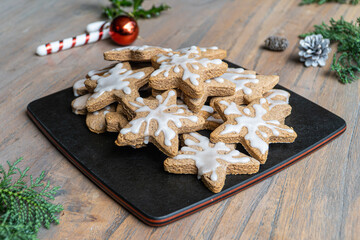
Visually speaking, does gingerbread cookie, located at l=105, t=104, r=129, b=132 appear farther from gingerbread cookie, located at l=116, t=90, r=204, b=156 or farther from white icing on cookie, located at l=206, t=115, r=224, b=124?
white icing on cookie, located at l=206, t=115, r=224, b=124

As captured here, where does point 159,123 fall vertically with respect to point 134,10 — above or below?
above

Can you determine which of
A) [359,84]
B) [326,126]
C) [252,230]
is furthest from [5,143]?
[359,84]

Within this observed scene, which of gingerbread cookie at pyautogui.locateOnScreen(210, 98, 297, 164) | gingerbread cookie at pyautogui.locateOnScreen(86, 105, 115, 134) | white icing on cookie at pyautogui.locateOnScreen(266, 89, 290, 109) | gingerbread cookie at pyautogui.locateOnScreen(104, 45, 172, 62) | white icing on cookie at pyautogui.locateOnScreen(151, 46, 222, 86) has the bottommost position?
gingerbread cookie at pyautogui.locateOnScreen(86, 105, 115, 134)

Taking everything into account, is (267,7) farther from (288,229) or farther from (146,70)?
(288,229)

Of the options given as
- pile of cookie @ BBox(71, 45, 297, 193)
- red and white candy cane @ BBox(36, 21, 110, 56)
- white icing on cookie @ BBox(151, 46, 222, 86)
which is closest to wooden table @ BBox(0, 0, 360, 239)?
red and white candy cane @ BBox(36, 21, 110, 56)

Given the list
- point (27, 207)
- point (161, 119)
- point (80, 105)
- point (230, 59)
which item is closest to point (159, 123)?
point (161, 119)

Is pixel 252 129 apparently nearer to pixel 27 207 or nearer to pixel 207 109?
pixel 207 109

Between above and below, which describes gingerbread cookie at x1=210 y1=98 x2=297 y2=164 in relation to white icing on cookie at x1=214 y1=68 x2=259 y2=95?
below
